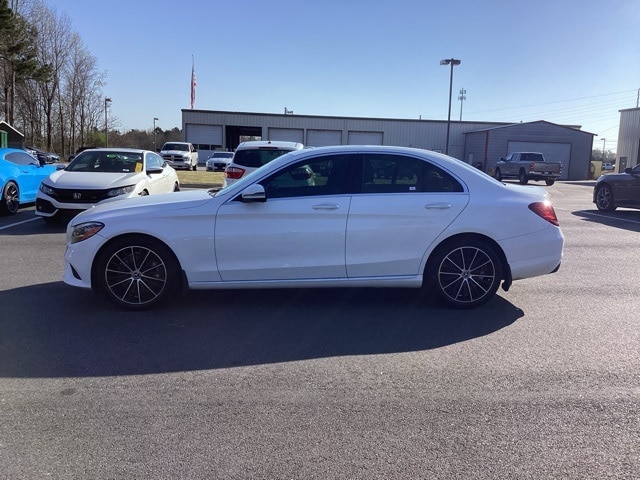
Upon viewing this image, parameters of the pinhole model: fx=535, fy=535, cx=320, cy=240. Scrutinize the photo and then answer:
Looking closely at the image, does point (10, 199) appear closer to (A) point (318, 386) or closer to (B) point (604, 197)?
(A) point (318, 386)

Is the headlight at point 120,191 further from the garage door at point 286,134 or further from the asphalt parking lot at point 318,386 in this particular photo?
the garage door at point 286,134

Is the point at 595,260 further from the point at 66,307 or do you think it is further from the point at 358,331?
the point at 66,307

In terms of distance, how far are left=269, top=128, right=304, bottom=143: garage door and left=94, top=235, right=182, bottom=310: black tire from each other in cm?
4772

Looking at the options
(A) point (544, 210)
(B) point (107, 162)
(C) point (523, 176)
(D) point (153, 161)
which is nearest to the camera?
(A) point (544, 210)

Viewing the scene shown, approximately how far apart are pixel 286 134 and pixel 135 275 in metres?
48.4

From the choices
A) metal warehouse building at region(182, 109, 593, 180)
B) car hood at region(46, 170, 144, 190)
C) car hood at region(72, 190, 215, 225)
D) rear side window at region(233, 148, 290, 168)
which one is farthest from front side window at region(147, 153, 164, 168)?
metal warehouse building at region(182, 109, 593, 180)

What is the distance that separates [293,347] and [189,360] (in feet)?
2.79

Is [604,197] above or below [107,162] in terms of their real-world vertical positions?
below

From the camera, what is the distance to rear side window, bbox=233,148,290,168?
11.8m

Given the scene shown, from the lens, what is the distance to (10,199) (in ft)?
38.8

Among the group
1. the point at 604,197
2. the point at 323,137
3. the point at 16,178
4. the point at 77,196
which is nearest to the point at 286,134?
the point at 323,137

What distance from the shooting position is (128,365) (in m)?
4.05

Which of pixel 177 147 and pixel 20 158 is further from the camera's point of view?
pixel 177 147

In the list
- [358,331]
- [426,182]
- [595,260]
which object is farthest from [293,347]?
[595,260]
